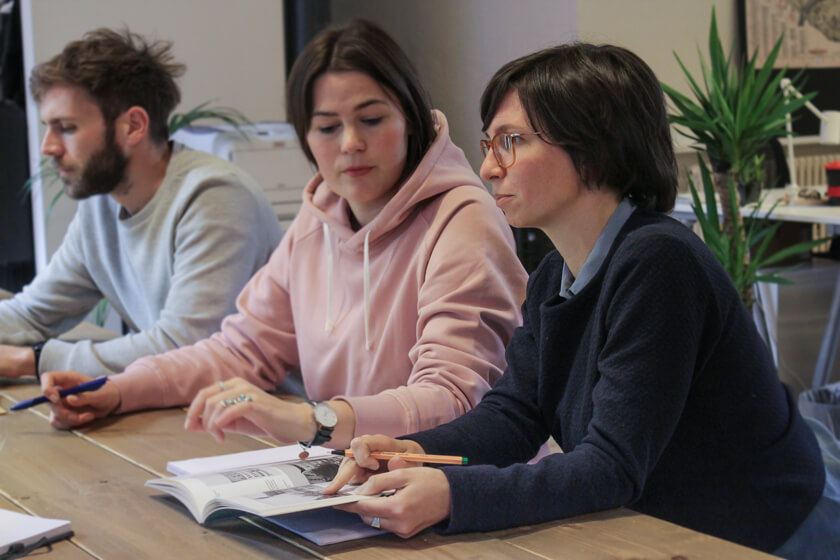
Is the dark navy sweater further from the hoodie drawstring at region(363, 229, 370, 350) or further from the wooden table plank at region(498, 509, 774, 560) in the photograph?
the hoodie drawstring at region(363, 229, 370, 350)

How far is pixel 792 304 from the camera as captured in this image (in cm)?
419

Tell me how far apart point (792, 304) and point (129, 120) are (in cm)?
252

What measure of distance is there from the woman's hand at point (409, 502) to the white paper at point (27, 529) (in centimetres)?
35

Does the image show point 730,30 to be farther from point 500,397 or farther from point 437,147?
point 500,397

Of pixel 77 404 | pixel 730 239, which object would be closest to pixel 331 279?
pixel 77 404

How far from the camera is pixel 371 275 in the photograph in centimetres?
202

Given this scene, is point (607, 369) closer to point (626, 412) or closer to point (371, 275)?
point (626, 412)

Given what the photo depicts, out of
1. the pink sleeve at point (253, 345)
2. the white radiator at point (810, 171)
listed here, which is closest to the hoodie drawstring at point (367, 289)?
the pink sleeve at point (253, 345)

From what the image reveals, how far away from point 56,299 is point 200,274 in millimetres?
570

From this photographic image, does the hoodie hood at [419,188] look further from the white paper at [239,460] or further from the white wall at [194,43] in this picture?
the white wall at [194,43]

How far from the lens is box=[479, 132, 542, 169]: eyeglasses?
1.50 m

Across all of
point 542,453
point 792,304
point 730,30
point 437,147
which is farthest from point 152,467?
point 730,30

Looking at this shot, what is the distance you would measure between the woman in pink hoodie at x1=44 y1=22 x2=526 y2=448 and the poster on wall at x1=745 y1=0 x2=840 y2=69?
12.9 feet

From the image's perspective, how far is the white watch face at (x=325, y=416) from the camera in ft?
5.22
